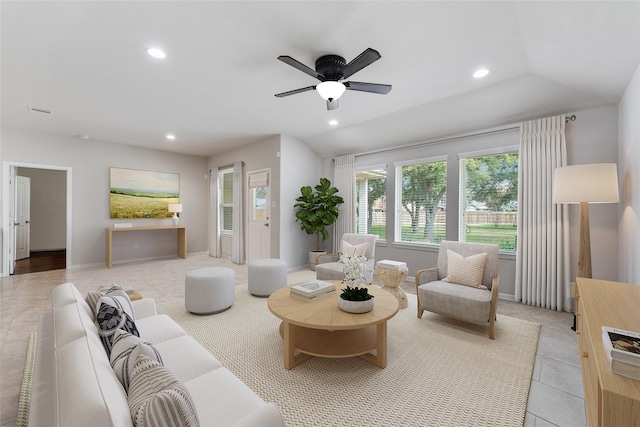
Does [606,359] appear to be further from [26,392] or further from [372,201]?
[372,201]

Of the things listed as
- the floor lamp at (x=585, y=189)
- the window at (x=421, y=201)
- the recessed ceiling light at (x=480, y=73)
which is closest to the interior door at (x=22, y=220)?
the window at (x=421, y=201)

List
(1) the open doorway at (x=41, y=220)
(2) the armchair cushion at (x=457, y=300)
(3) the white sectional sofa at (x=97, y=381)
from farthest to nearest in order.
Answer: (1) the open doorway at (x=41, y=220)
(2) the armchair cushion at (x=457, y=300)
(3) the white sectional sofa at (x=97, y=381)

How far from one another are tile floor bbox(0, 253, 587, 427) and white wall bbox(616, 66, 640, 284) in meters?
0.85

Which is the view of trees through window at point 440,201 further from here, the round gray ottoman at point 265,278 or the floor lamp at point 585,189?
the round gray ottoman at point 265,278

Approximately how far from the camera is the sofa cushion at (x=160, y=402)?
0.74m

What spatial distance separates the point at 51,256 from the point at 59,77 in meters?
6.01

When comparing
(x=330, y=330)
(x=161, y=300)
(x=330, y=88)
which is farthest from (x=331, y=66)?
(x=161, y=300)

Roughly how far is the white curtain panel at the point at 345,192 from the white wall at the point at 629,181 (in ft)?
12.3

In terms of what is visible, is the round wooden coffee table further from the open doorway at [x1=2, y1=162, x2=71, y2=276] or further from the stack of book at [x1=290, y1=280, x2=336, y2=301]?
the open doorway at [x1=2, y1=162, x2=71, y2=276]

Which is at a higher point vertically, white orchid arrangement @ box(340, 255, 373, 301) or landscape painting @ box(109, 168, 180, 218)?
landscape painting @ box(109, 168, 180, 218)

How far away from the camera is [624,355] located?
3.15ft

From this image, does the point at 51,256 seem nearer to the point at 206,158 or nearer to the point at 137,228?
the point at 137,228

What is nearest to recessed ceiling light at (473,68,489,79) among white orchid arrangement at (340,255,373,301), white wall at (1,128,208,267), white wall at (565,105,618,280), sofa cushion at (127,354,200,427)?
white wall at (565,105,618,280)

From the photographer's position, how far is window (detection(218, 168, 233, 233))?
277 inches
